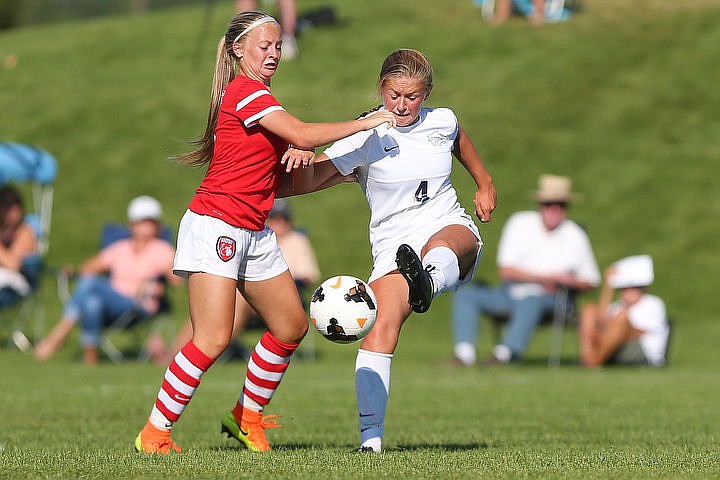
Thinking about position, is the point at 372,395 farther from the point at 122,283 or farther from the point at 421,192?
the point at 122,283

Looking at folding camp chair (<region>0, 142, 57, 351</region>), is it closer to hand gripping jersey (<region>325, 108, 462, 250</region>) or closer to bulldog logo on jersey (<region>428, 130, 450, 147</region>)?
hand gripping jersey (<region>325, 108, 462, 250</region>)

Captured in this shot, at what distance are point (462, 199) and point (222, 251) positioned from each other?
17924 millimetres

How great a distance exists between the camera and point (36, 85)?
32.2 metres

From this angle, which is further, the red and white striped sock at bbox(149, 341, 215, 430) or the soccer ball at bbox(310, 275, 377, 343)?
the red and white striped sock at bbox(149, 341, 215, 430)

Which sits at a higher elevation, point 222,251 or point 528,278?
point 222,251

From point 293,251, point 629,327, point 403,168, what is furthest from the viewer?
point 293,251

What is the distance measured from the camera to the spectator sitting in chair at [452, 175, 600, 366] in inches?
540

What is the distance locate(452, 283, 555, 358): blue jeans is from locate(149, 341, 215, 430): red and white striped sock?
7.31 m

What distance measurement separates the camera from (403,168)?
6719mm

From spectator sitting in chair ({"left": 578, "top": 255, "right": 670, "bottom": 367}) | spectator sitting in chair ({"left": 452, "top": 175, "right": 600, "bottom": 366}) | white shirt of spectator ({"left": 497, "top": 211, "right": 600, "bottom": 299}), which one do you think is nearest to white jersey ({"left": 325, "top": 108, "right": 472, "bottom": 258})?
spectator sitting in chair ({"left": 452, "top": 175, "right": 600, "bottom": 366})

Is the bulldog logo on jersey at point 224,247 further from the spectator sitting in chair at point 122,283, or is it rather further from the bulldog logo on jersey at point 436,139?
the spectator sitting in chair at point 122,283

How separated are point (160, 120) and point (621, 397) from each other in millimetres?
20089

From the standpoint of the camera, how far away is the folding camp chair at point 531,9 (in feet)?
116

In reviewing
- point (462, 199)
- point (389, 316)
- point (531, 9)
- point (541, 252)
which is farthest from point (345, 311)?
point (531, 9)
